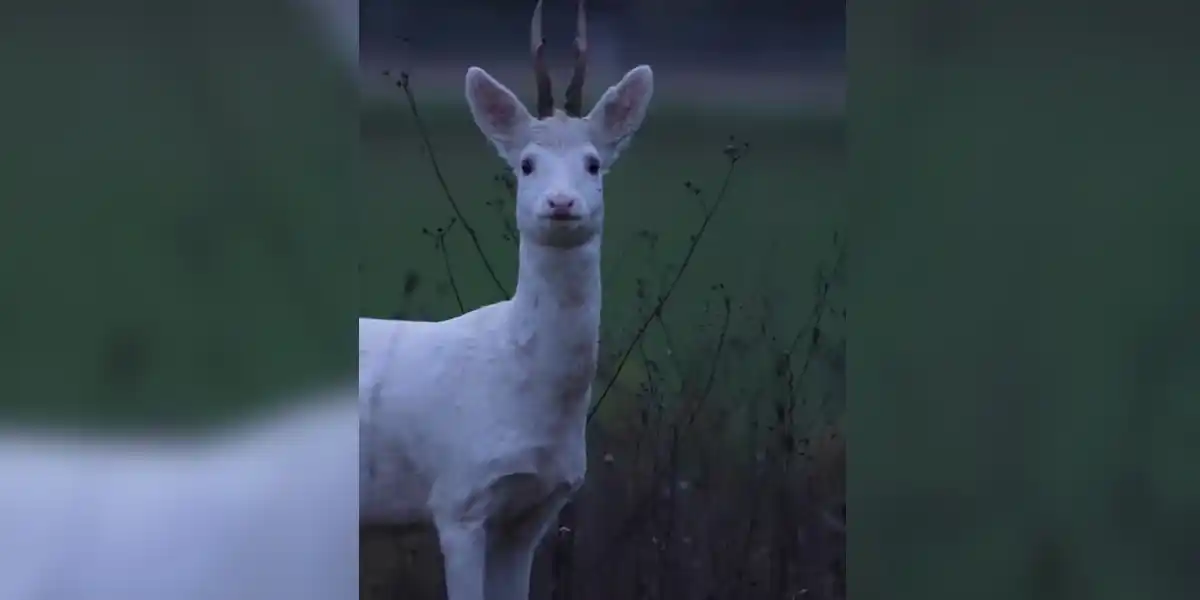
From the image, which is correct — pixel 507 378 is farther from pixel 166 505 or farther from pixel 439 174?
pixel 166 505

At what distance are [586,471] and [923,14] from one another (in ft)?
4.44

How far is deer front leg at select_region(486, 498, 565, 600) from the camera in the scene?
124 inches

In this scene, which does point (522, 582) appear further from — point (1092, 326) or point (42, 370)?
point (1092, 326)

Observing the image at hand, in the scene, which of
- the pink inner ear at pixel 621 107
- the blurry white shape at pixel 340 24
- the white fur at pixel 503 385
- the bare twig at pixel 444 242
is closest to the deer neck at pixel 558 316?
the white fur at pixel 503 385

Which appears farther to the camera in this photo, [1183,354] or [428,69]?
[1183,354]

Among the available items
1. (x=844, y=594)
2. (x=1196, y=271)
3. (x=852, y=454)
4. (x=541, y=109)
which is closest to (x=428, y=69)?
(x=541, y=109)

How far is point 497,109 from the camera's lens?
309cm

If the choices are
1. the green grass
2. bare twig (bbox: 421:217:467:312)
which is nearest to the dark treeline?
the green grass

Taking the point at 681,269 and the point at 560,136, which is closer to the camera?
the point at 560,136

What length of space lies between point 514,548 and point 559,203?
2.59 feet

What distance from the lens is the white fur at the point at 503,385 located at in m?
3.08

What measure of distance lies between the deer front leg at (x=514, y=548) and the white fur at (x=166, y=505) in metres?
0.32

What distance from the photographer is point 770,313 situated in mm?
3240

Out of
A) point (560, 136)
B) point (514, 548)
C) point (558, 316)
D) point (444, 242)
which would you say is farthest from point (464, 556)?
point (560, 136)
